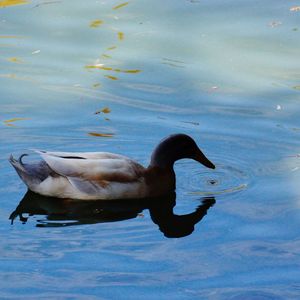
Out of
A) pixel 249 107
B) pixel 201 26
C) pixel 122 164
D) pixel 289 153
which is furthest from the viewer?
pixel 201 26

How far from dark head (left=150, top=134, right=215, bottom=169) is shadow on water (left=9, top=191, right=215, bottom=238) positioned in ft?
1.06

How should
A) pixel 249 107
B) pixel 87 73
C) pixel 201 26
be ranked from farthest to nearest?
pixel 201 26, pixel 87 73, pixel 249 107

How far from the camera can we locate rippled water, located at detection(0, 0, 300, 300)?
288 inches

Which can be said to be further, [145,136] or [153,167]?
[145,136]

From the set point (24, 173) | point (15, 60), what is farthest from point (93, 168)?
point (15, 60)

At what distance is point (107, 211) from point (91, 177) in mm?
384

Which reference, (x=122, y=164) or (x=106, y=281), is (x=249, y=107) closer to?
(x=122, y=164)

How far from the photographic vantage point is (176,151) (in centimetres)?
906

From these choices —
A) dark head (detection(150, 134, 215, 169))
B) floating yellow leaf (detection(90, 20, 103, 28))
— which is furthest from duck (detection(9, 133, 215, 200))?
floating yellow leaf (detection(90, 20, 103, 28))

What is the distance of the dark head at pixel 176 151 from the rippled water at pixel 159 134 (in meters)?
0.22

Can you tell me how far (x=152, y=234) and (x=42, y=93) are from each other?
3.10 meters

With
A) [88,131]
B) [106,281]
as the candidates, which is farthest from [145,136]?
[106,281]

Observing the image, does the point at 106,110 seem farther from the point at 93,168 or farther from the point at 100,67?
the point at 93,168

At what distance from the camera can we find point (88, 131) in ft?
32.0
